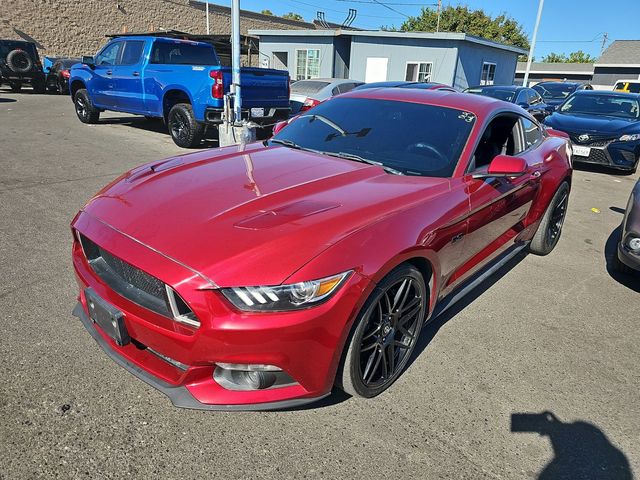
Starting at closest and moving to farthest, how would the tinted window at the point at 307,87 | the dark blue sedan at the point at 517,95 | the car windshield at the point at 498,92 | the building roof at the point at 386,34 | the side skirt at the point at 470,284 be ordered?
the side skirt at the point at 470,284 → the tinted window at the point at 307,87 → the dark blue sedan at the point at 517,95 → the car windshield at the point at 498,92 → the building roof at the point at 386,34

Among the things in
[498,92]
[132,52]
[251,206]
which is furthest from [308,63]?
[251,206]

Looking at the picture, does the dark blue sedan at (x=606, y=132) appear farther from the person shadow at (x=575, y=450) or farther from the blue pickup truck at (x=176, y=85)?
the person shadow at (x=575, y=450)

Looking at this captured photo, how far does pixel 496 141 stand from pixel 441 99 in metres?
0.57

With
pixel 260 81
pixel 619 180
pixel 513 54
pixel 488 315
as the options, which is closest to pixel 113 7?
pixel 513 54

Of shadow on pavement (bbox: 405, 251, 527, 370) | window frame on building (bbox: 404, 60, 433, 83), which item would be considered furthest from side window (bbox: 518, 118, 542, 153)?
window frame on building (bbox: 404, 60, 433, 83)

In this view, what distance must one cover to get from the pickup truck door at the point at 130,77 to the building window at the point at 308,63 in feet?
47.7

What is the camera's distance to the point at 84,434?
213 centimetres

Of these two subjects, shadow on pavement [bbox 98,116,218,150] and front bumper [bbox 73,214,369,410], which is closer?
front bumper [bbox 73,214,369,410]

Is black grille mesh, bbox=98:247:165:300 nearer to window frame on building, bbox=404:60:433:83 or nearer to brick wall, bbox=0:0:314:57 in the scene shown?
window frame on building, bbox=404:60:433:83

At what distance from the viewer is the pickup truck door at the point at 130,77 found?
9484mm

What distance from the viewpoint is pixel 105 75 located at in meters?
10.2

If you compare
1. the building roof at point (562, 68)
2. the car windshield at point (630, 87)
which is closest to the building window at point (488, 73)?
the car windshield at point (630, 87)

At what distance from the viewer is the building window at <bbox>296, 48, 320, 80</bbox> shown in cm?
2303

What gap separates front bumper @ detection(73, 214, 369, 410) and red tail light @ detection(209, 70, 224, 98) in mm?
6537
